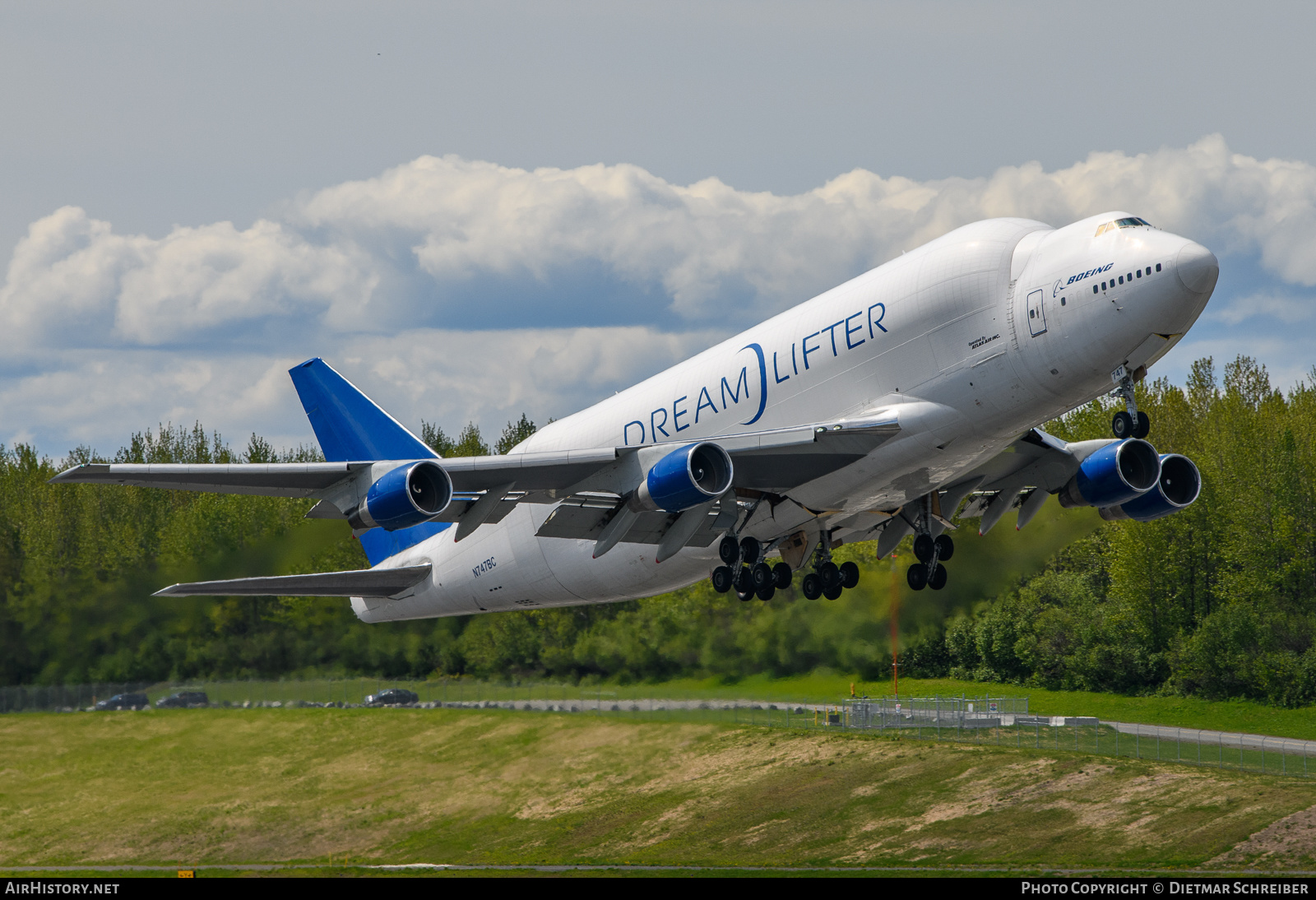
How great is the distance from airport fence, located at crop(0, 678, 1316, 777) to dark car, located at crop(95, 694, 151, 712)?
397 millimetres

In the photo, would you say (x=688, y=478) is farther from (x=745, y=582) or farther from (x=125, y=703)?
(x=125, y=703)

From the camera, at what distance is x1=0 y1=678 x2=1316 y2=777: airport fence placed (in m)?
51.9

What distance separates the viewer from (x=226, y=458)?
10812cm

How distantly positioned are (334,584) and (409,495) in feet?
44.0

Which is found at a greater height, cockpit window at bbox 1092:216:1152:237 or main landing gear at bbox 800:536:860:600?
cockpit window at bbox 1092:216:1152:237

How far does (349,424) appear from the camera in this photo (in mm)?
40125

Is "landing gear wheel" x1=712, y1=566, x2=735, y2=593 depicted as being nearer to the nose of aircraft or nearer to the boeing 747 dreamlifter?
the boeing 747 dreamlifter

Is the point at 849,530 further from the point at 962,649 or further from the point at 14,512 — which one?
the point at 14,512

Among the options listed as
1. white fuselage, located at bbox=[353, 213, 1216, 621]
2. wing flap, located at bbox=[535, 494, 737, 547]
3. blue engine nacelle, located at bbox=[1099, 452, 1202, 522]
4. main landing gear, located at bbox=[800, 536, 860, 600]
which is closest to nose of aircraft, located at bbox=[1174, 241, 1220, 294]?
white fuselage, located at bbox=[353, 213, 1216, 621]

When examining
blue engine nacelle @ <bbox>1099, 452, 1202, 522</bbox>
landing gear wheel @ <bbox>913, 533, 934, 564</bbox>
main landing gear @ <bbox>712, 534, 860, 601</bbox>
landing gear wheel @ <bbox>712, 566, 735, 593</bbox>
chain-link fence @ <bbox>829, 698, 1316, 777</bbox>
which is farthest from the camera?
chain-link fence @ <bbox>829, 698, 1316, 777</bbox>

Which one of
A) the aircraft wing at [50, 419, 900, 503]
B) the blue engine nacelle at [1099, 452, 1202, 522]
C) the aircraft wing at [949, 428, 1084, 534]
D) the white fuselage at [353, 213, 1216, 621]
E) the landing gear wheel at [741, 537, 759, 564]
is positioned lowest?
the landing gear wheel at [741, 537, 759, 564]

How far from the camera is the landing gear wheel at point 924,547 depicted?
111 feet

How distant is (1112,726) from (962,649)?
9765mm
